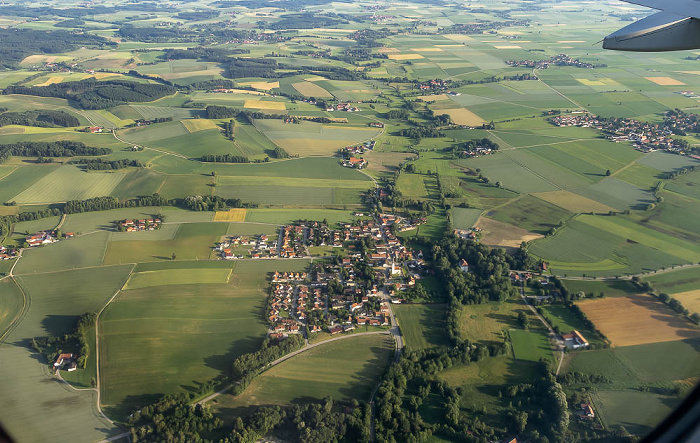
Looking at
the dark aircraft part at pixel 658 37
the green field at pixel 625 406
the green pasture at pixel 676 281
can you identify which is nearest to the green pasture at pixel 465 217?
the green pasture at pixel 676 281

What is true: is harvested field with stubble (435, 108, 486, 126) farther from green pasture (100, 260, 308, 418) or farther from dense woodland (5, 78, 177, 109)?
dense woodland (5, 78, 177, 109)

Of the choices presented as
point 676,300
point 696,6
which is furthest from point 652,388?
point 696,6

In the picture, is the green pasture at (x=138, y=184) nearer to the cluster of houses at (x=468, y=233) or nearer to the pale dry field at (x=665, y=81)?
the cluster of houses at (x=468, y=233)

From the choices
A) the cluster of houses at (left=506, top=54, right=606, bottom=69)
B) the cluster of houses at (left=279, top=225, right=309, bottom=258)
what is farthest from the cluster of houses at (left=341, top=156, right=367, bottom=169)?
Answer: the cluster of houses at (left=506, top=54, right=606, bottom=69)

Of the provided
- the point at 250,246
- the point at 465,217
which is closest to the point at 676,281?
the point at 465,217

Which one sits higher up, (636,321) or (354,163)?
(354,163)

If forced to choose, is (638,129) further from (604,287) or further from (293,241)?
(293,241)
